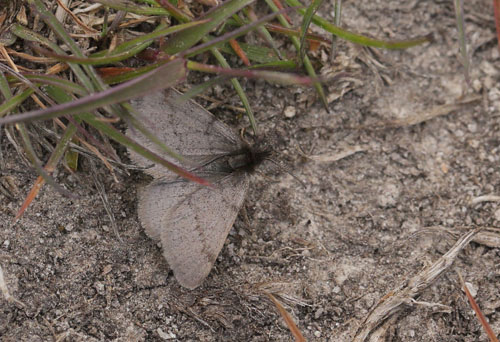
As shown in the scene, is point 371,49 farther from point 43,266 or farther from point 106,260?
point 43,266

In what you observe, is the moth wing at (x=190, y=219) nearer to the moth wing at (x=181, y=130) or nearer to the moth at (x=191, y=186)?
the moth at (x=191, y=186)

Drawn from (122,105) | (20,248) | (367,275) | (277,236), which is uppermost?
(122,105)

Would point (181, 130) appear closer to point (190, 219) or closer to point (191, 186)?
point (191, 186)

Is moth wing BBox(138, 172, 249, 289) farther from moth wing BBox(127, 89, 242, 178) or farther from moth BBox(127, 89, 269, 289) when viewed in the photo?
moth wing BBox(127, 89, 242, 178)

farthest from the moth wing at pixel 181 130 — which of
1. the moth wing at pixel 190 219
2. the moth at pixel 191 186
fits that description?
the moth wing at pixel 190 219

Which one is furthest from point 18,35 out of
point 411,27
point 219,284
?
point 411,27

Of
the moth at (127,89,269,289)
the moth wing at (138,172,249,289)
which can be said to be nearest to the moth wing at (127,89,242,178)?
the moth at (127,89,269,289)
